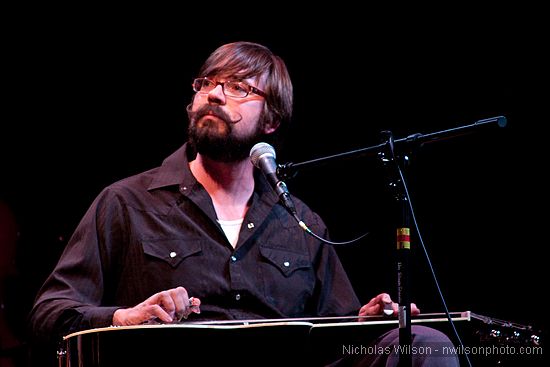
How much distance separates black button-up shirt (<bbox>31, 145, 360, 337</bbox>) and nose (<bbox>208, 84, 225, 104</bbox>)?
0.27m

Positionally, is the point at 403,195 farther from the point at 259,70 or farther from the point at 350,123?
the point at 350,123

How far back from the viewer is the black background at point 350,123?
382cm

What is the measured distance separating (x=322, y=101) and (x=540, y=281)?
1387 millimetres

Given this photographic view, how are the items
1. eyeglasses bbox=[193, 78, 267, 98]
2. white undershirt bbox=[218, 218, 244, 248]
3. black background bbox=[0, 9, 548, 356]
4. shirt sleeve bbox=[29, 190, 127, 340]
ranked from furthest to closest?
black background bbox=[0, 9, 548, 356] → eyeglasses bbox=[193, 78, 267, 98] → white undershirt bbox=[218, 218, 244, 248] → shirt sleeve bbox=[29, 190, 127, 340]

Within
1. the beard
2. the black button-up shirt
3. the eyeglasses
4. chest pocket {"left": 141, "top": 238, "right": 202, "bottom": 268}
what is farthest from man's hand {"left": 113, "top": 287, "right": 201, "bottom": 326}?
the eyeglasses

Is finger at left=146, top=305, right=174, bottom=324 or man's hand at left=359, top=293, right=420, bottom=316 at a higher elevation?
finger at left=146, top=305, right=174, bottom=324

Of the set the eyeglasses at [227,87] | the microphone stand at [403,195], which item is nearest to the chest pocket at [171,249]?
the eyeglasses at [227,87]

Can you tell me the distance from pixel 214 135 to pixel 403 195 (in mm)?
1235

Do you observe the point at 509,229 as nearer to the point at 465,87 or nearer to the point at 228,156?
the point at 465,87

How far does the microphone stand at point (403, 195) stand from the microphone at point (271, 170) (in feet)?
0.68

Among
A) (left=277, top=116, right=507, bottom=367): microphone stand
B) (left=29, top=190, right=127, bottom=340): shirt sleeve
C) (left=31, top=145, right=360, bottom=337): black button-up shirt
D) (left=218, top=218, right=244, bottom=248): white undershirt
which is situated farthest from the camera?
(left=218, top=218, right=244, bottom=248): white undershirt

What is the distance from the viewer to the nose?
339 cm

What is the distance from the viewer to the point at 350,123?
4254 millimetres

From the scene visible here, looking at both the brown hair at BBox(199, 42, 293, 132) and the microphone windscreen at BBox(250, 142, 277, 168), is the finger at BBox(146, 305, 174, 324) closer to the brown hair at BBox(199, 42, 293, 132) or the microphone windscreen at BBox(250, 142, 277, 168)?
the microphone windscreen at BBox(250, 142, 277, 168)
